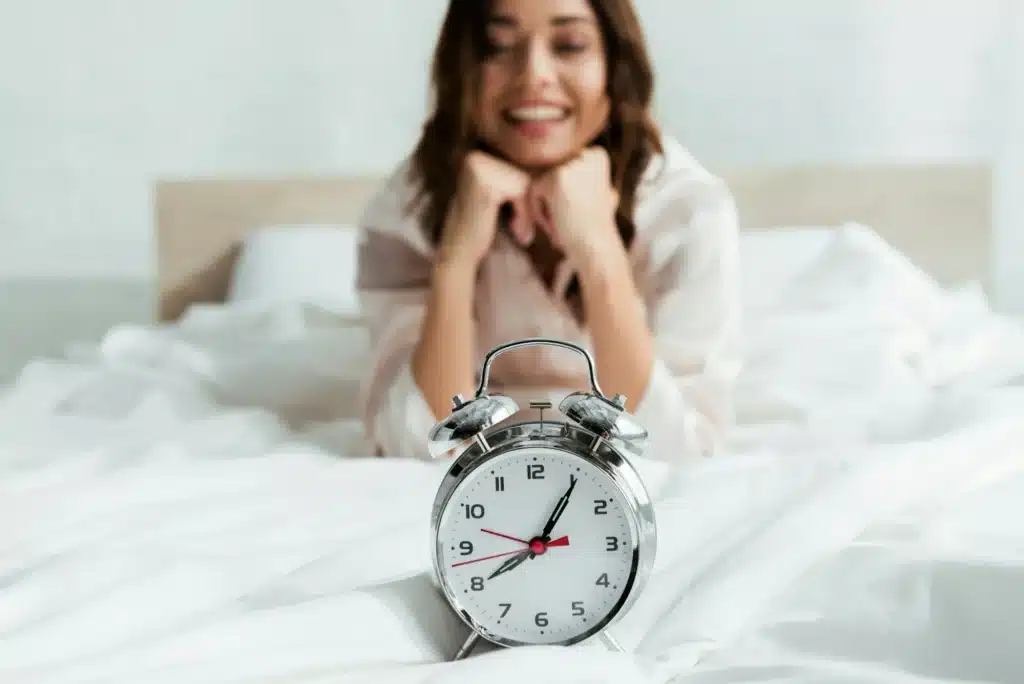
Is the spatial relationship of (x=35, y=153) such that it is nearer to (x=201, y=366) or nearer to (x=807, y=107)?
(x=201, y=366)

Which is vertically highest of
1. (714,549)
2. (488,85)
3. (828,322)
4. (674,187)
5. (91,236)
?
(488,85)

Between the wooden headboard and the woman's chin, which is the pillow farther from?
the woman's chin

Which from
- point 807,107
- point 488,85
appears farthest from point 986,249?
point 488,85

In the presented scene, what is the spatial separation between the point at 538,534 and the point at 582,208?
79 cm

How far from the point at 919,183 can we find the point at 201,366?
5.15ft

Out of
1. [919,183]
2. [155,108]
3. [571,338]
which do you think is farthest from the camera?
[155,108]

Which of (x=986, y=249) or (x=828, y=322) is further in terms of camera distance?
(x=986, y=249)

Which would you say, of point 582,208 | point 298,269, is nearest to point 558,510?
point 582,208

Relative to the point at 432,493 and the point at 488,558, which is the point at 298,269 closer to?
the point at 432,493

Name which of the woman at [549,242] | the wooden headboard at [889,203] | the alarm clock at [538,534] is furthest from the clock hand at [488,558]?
the wooden headboard at [889,203]

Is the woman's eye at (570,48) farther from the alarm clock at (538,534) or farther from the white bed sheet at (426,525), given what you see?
the alarm clock at (538,534)

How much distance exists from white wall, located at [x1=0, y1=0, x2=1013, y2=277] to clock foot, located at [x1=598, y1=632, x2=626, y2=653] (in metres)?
1.95

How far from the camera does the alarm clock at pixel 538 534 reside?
0.75m

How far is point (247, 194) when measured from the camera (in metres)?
2.60
